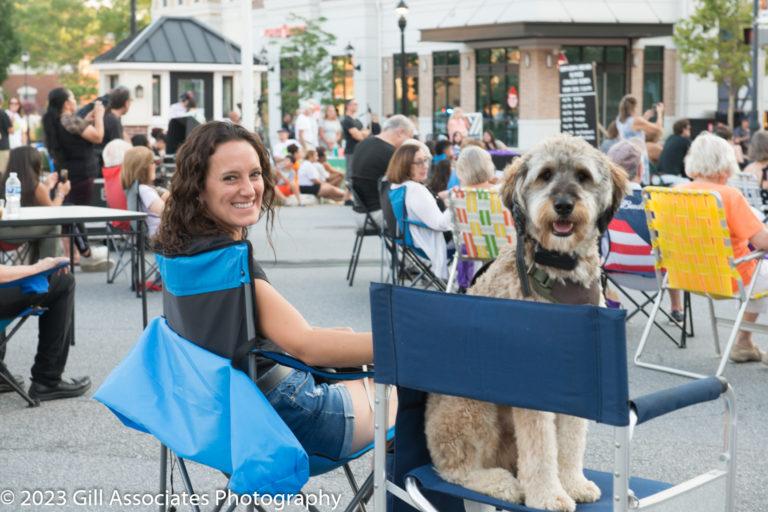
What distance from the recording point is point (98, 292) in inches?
430

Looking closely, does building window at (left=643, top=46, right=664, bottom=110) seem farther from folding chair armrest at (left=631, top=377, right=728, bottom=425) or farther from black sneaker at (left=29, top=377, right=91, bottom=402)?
folding chair armrest at (left=631, top=377, right=728, bottom=425)

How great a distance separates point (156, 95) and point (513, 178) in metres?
29.2

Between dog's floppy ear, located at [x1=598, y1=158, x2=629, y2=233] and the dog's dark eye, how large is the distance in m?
0.10

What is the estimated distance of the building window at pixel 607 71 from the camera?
39.2 metres

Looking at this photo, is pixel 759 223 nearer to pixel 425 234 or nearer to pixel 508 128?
pixel 425 234

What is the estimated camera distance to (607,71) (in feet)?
131

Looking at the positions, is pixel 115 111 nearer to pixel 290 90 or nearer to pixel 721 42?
pixel 721 42

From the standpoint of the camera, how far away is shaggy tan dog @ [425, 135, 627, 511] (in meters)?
3.10

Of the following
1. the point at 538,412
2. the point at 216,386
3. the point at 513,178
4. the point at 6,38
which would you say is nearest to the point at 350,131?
the point at 513,178

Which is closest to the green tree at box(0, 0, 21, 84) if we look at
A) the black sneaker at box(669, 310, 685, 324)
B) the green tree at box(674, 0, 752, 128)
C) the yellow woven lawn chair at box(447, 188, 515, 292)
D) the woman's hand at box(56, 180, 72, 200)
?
the green tree at box(674, 0, 752, 128)

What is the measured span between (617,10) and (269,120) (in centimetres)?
1996

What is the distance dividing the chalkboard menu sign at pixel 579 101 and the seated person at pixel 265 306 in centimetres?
1372

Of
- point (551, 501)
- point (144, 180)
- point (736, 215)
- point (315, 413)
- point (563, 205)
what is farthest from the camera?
point (144, 180)

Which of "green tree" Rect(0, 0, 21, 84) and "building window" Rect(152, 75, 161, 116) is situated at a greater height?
"green tree" Rect(0, 0, 21, 84)
